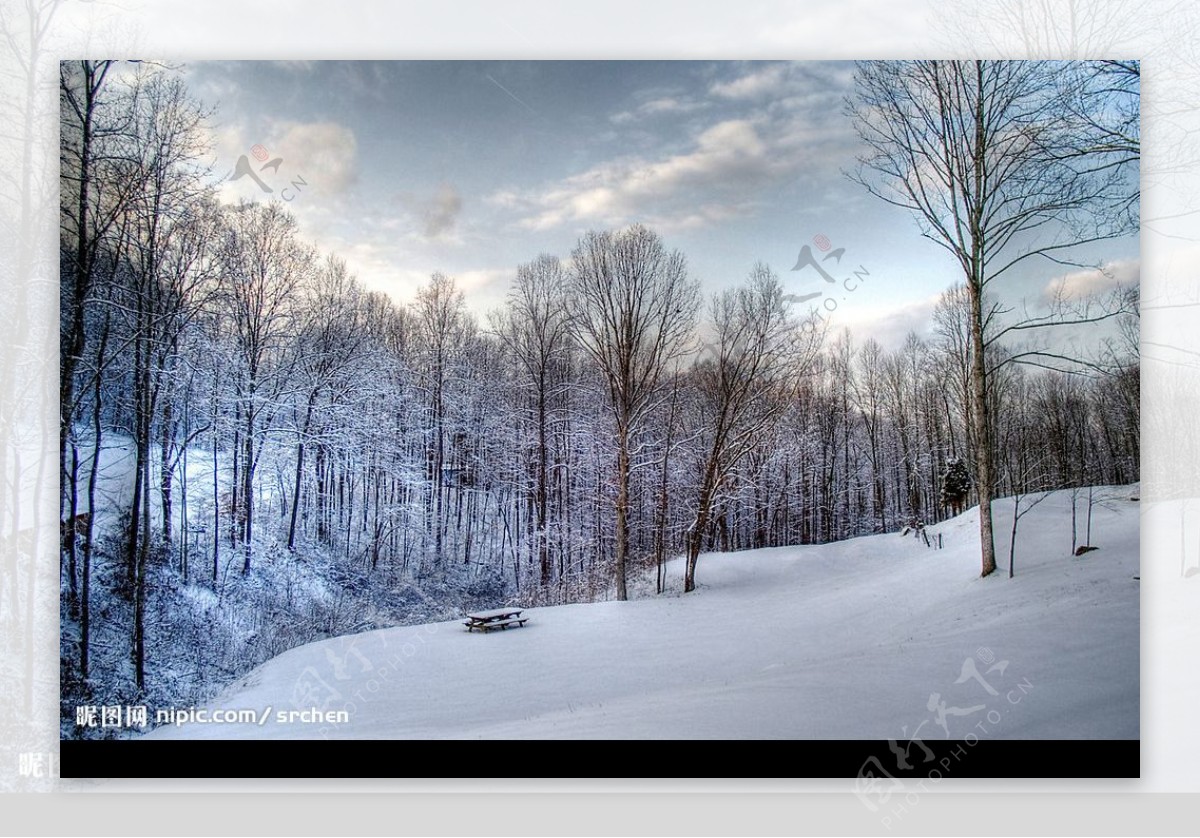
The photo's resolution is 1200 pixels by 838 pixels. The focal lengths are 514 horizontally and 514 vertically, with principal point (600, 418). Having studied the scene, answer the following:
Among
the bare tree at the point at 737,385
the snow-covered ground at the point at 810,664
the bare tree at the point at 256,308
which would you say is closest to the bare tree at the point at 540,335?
the snow-covered ground at the point at 810,664

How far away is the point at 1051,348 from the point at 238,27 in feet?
14.6

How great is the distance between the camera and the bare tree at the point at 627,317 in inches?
109

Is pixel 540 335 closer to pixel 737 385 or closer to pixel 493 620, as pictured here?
pixel 737 385

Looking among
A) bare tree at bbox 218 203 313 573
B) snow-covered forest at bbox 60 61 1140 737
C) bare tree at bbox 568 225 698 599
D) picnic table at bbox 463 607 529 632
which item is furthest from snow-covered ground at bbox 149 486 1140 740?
bare tree at bbox 218 203 313 573

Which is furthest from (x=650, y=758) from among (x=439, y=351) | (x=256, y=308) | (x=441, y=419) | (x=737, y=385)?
(x=256, y=308)

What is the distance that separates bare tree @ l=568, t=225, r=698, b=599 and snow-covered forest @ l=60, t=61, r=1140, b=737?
0.01 m

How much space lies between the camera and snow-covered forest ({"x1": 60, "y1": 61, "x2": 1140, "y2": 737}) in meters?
2.57

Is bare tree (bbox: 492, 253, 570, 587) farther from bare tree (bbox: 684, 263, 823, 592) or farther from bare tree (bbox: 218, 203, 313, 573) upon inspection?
bare tree (bbox: 218, 203, 313, 573)

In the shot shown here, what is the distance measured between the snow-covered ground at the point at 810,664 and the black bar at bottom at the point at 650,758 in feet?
A: 0.19

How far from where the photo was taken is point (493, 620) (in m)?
2.76

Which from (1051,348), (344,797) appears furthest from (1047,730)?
(344,797)

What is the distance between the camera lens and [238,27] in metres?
2.59

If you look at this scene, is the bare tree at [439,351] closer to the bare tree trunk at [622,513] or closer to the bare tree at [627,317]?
the bare tree at [627,317]

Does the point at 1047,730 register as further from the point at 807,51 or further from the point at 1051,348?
the point at 807,51
